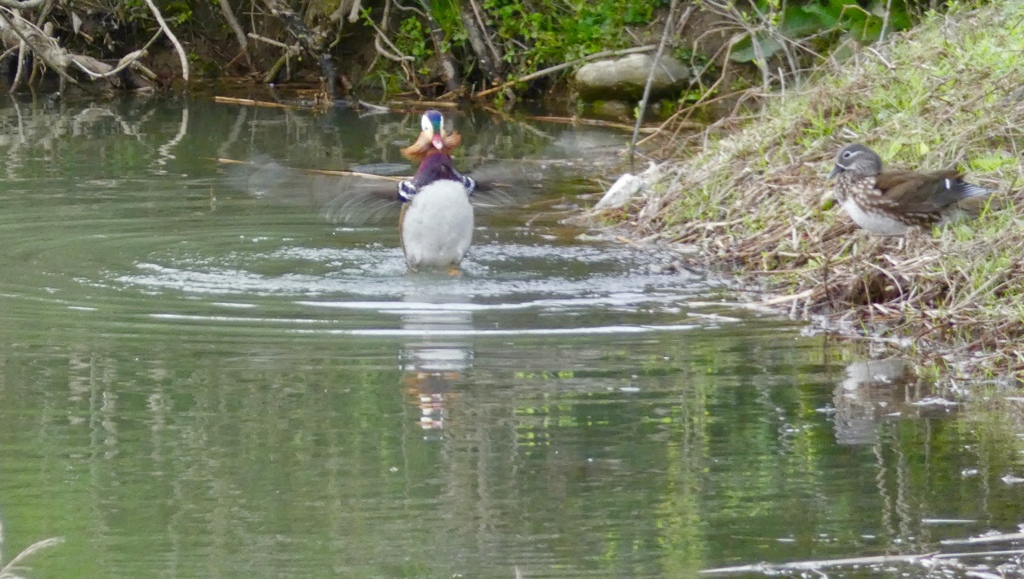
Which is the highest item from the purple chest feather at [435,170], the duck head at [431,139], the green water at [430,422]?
the duck head at [431,139]

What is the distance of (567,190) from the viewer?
980cm

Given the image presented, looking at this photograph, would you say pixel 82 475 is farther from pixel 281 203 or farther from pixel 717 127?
pixel 717 127

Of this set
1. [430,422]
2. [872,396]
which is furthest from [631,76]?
[430,422]

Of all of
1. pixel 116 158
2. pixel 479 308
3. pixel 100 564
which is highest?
pixel 116 158

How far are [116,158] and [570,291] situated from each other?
5.67 metres

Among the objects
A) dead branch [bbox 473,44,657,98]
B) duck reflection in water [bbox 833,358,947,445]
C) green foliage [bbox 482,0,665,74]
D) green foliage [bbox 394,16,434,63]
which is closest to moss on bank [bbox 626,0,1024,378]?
duck reflection in water [bbox 833,358,947,445]

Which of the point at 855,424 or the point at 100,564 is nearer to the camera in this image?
the point at 100,564

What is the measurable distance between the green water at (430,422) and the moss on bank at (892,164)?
15.5 inches

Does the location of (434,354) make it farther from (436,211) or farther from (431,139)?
(431,139)

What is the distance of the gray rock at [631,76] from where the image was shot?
14.0 meters

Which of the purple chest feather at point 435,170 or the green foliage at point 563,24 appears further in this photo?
the green foliage at point 563,24

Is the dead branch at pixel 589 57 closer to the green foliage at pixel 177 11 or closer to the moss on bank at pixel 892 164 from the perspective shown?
the moss on bank at pixel 892 164

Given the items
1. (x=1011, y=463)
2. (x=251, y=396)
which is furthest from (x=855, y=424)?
(x=251, y=396)

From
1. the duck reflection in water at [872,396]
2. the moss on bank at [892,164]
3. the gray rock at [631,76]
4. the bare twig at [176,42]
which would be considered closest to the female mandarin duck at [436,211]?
the moss on bank at [892,164]
